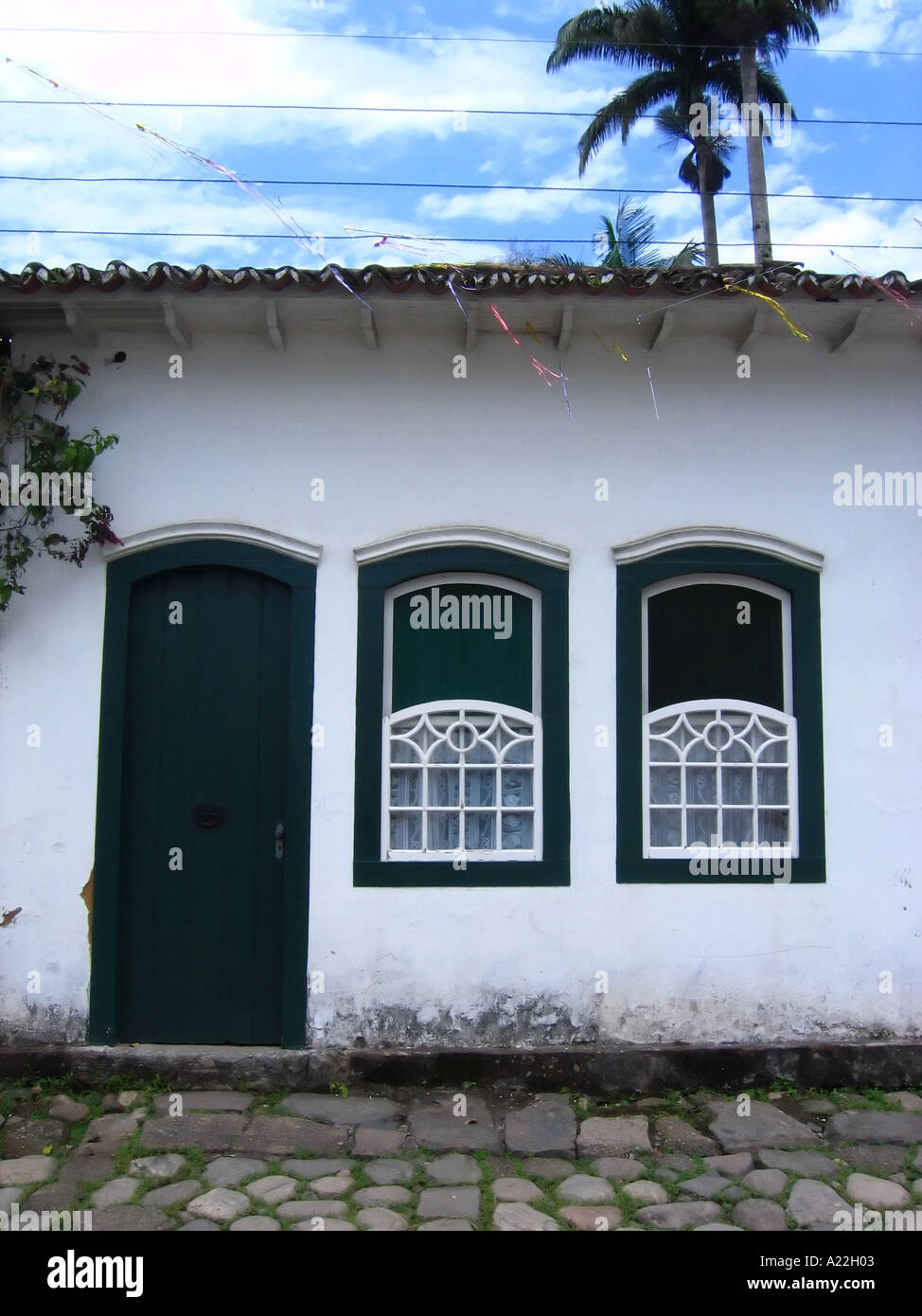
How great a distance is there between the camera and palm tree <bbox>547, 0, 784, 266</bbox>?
20422mm

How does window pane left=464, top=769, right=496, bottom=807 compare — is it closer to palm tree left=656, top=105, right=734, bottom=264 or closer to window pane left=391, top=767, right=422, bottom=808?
window pane left=391, top=767, right=422, bottom=808

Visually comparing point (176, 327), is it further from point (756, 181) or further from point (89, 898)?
point (756, 181)

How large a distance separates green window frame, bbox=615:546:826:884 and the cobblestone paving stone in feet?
3.59

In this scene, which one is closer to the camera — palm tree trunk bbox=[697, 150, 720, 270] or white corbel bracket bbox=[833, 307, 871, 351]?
white corbel bracket bbox=[833, 307, 871, 351]

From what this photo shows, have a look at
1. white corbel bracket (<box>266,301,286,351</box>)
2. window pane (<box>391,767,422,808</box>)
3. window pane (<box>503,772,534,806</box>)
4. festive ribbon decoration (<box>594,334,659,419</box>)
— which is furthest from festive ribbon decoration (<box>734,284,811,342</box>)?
window pane (<box>391,767,422,808</box>)

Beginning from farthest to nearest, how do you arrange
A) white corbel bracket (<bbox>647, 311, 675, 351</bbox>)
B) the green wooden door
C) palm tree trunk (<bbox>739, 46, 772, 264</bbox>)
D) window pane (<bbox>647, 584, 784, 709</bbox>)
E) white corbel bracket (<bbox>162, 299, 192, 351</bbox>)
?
1. palm tree trunk (<bbox>739, 46, 772, 264</bbox>)
2. window pane (<bbox>647, 584, 784, 709</bbox>)
3. the green wooden door
4. white corbel bracket (<bbox>647, 311, 675, 351</bbox>)
5. white corbel bracket (<bbox>162, 299, 192, 351</bbox>)

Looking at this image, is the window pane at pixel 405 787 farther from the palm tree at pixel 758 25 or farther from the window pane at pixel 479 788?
the palm tree at pixel 758 25

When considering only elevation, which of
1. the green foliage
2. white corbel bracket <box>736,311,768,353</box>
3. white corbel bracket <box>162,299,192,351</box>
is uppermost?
white corbel bracket <box>736,311,768,353</box>

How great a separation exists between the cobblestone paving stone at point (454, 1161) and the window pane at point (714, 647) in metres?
2.01

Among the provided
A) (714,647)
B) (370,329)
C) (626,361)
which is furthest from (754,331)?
(370,329)

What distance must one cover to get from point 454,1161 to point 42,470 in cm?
377

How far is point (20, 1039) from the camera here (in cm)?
504

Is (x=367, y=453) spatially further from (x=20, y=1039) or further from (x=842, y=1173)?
(x=842, y=1173)
